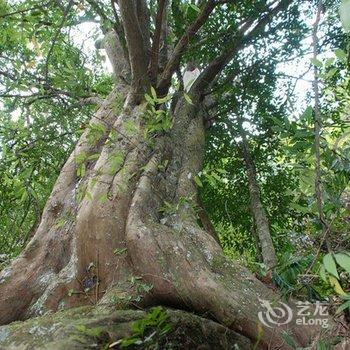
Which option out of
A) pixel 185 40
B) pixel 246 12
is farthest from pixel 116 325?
pixel 246 12

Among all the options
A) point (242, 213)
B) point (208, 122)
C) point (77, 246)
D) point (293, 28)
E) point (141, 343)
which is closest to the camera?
point (141, 343)

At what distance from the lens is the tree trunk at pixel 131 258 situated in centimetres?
222

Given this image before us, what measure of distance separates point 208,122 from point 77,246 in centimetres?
262

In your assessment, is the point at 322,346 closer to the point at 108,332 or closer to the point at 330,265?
the point at 330,265

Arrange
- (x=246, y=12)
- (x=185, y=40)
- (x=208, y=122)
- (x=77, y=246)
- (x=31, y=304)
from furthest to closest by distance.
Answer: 1. (x=208, y=122)
2. (x=246, y=12)
3. (x=185, y=40)
4. (x=77, y=246)
5. (x=31, y=304)

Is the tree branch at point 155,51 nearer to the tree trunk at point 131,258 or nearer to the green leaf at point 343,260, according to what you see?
the tree trunk at point 131,258

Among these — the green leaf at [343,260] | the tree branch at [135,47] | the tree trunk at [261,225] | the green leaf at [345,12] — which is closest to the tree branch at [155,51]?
the tree branch at [135,47]

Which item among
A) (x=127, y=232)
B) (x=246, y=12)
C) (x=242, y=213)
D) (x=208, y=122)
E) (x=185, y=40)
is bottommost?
(x=242, y=213)

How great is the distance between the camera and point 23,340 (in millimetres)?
1788

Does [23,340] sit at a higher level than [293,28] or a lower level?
lower

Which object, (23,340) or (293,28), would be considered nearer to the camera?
(23,340)

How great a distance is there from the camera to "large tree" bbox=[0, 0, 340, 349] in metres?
2.26

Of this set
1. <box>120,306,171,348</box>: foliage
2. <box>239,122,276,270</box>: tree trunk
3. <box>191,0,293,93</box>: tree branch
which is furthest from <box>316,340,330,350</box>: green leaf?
<box>191,0,293,93</box>: tree branch

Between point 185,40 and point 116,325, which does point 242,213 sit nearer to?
point 185,40
